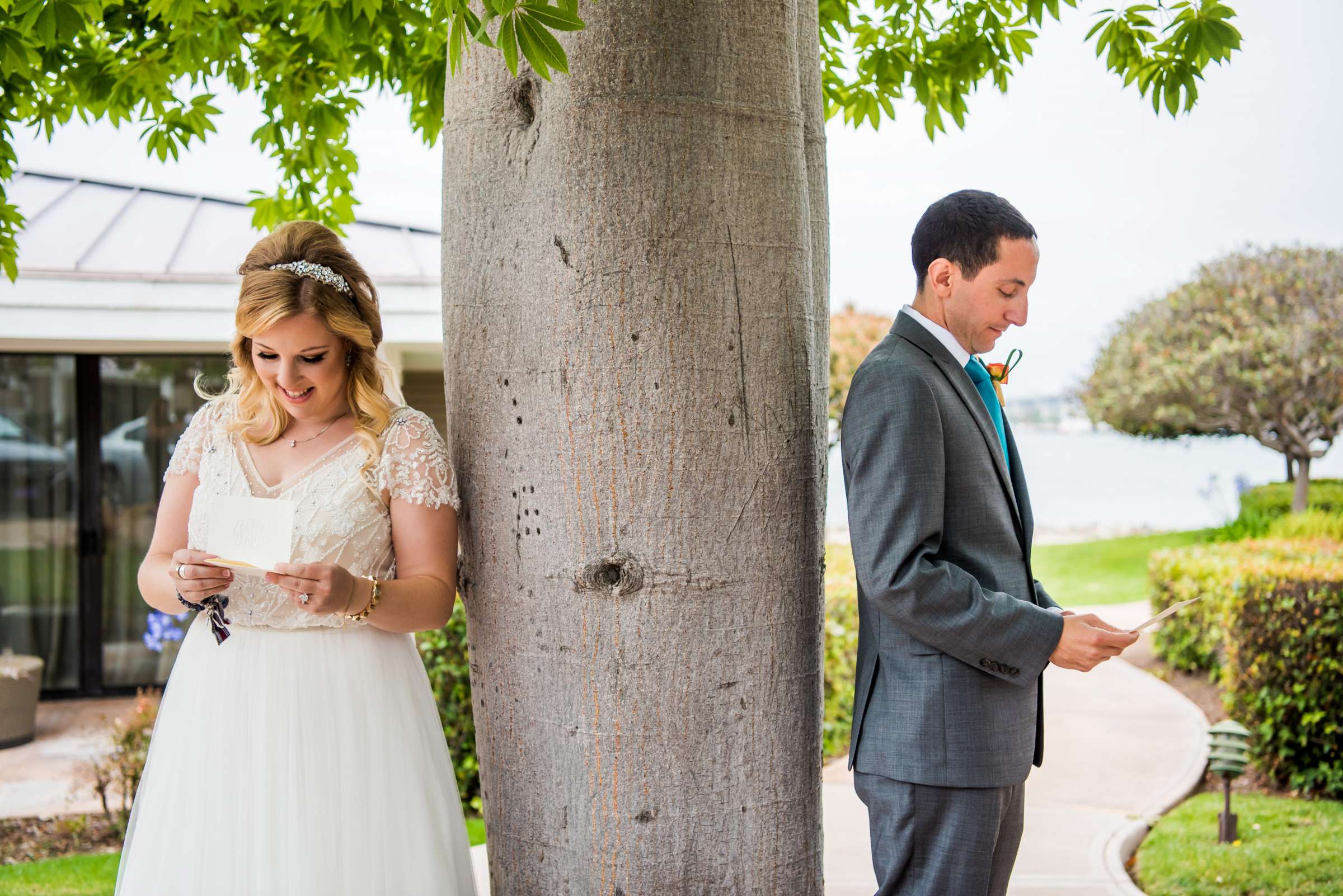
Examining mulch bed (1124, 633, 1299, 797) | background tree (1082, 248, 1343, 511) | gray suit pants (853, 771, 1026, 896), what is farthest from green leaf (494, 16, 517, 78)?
background tree (1082, 248, 1343, 511)

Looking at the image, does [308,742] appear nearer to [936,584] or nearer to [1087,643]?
[936,584]

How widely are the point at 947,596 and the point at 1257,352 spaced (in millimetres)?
18366

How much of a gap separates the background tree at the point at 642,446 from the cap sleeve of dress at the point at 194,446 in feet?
2.05

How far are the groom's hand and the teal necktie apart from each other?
38 centimetres

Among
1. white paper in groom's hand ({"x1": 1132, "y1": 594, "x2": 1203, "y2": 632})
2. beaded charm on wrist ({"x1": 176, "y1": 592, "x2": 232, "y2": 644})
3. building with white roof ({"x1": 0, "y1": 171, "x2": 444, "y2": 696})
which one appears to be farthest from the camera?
building with white roof ({"x1": 0, "y1": 171, "x2": 444, "y2": 696})

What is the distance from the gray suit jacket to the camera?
1.97 meters

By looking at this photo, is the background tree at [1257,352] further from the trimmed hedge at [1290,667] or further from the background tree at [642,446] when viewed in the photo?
the background tree at [642,446]

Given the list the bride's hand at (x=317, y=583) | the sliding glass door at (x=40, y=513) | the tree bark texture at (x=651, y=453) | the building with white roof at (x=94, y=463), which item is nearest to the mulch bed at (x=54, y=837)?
the building with white roof at (x=94, y=463)

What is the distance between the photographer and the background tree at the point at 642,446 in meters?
1.92

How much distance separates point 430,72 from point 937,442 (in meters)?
2.30

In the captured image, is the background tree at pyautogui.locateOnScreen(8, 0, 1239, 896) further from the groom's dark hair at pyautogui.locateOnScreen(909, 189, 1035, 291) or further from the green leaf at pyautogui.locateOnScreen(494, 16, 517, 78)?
the groom's dark hair at pyautogui.locateOnScreen(909, 189, 1035, 291)

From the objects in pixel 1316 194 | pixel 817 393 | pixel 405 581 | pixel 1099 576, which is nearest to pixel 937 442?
pixel 817 393

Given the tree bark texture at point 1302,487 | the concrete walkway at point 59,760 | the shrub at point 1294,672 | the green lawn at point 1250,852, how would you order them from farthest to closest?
the tree bark texture at point 1302,487 < the concrete walkway at point 59,760 < the shrub at point 1294,672 < the green lawn at point 1250,852

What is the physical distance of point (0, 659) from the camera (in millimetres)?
8031
